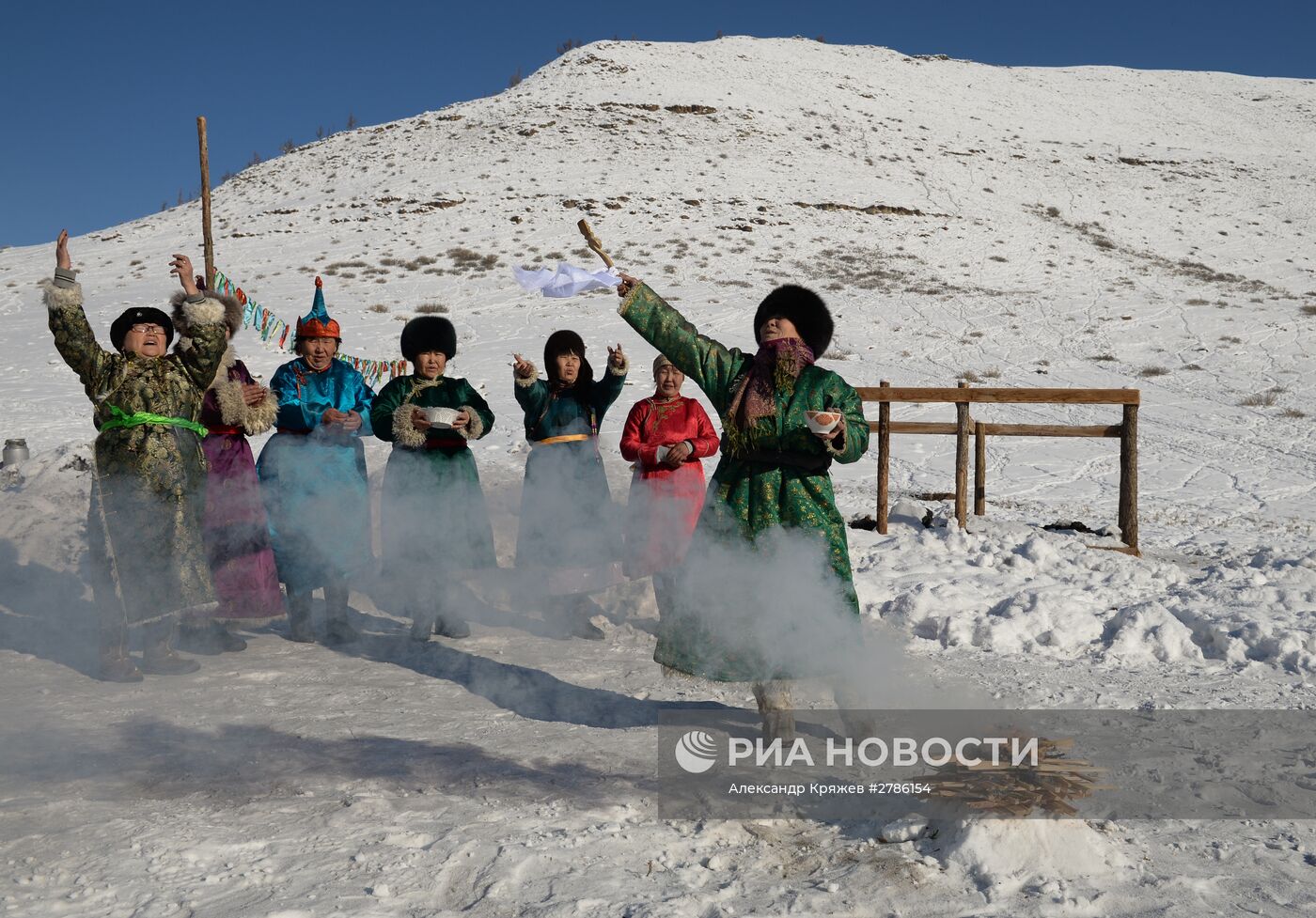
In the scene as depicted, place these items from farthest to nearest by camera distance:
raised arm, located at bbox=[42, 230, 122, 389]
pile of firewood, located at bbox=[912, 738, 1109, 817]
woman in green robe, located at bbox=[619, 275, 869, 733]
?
raised arm, located at bbox=[42, 230, 122, 389] → woman in green robe, located at bbox=[619, 275, 869, 733] → pile of firewood, located at bbox=[912, 738, 1109, 817]

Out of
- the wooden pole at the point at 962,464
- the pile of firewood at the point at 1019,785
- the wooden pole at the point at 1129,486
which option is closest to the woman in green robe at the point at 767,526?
the pile of firewood at the point at 1019,785

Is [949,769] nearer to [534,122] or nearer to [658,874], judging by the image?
[658,874]

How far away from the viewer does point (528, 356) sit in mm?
16359

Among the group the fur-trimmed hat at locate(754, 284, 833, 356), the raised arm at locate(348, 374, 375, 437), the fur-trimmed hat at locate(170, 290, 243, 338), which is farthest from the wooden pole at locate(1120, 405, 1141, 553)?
the fur-trimmed hat at locate(170, 290, 243, 338)

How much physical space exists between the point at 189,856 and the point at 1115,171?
150 ft

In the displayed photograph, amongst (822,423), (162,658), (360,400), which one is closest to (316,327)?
(360,400)

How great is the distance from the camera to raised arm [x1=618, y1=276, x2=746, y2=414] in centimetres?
364

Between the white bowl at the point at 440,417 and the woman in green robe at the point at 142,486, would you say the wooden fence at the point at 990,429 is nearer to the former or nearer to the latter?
the white bowl at the point at 440,417

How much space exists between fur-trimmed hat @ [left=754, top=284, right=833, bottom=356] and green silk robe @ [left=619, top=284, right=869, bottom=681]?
0.14 metres

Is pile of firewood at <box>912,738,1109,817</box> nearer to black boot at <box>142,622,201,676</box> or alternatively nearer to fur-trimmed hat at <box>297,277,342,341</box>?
black boot at <box>142,622,201,676</box>

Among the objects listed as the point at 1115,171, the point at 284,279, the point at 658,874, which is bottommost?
the point at 658,874

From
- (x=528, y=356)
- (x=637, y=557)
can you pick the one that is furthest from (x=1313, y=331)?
(x=637, y=557)

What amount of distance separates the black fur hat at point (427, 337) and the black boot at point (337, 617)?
1.30 meters

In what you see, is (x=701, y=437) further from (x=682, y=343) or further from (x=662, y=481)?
(x=682, y=343)
